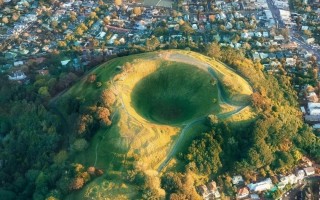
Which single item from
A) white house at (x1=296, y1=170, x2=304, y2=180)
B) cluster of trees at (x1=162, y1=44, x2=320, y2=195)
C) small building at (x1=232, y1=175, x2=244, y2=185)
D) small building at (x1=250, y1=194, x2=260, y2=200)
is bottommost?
small building at (x1=250, y1=194, x2=260, y2=200)

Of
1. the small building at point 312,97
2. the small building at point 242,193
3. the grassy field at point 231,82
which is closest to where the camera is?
the small building at point 242,193

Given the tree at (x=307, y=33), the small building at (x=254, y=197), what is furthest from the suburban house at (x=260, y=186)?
the tree at (x=307, y=33)

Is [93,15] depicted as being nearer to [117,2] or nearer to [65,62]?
[117,2]

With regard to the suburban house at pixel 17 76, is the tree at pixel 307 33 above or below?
above

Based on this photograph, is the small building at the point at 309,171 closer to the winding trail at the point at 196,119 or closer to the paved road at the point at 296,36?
the winding trail at the point at 196,119

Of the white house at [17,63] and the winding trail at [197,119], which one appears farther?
the white house at [17,63]

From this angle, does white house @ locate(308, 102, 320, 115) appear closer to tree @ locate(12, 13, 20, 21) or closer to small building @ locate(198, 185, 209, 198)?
small building @ locate(198, 185, 209, 198)

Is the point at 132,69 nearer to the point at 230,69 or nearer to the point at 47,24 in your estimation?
the point at 230,69

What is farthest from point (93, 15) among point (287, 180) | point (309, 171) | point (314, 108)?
point (309, 171)

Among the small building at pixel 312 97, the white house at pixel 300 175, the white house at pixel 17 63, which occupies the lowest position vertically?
the white house at pixel 17 63

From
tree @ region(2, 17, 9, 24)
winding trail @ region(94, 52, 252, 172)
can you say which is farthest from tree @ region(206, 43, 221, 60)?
tree @ region(2, 17, 9, 24)
